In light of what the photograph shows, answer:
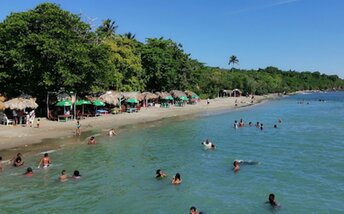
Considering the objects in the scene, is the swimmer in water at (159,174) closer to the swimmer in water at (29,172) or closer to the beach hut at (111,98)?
the swimmer in water at (29,172)

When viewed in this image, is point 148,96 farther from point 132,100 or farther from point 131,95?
point 132,100

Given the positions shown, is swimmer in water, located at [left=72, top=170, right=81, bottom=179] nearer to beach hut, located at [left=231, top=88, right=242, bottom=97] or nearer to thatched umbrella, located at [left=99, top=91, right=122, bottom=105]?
thatched umbrella, located at [left=99, top=91, right=122, bottom=105]

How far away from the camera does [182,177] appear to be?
75.0ft

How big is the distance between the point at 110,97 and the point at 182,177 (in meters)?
30.0

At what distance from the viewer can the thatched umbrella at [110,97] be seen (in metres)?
50.1

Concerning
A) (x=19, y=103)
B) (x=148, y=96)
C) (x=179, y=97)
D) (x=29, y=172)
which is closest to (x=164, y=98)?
(x=179, y=97)

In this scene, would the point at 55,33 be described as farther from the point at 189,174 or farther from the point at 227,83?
the point at 227,83

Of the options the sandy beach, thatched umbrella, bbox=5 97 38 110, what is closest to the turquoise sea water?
the sandy beach

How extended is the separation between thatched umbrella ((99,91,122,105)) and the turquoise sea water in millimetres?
13435

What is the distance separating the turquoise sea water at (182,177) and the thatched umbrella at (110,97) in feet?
44.1

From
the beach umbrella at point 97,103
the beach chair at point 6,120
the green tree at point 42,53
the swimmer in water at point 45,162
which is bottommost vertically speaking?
the swimmer in water at point 45,162

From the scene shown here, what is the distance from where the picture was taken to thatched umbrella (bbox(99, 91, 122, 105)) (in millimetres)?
50141

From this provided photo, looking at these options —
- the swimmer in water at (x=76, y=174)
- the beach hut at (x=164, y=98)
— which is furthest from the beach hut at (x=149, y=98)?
the swimmer in water at (x=76, y=174)

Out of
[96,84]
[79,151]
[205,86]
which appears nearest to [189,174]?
[79,151]
